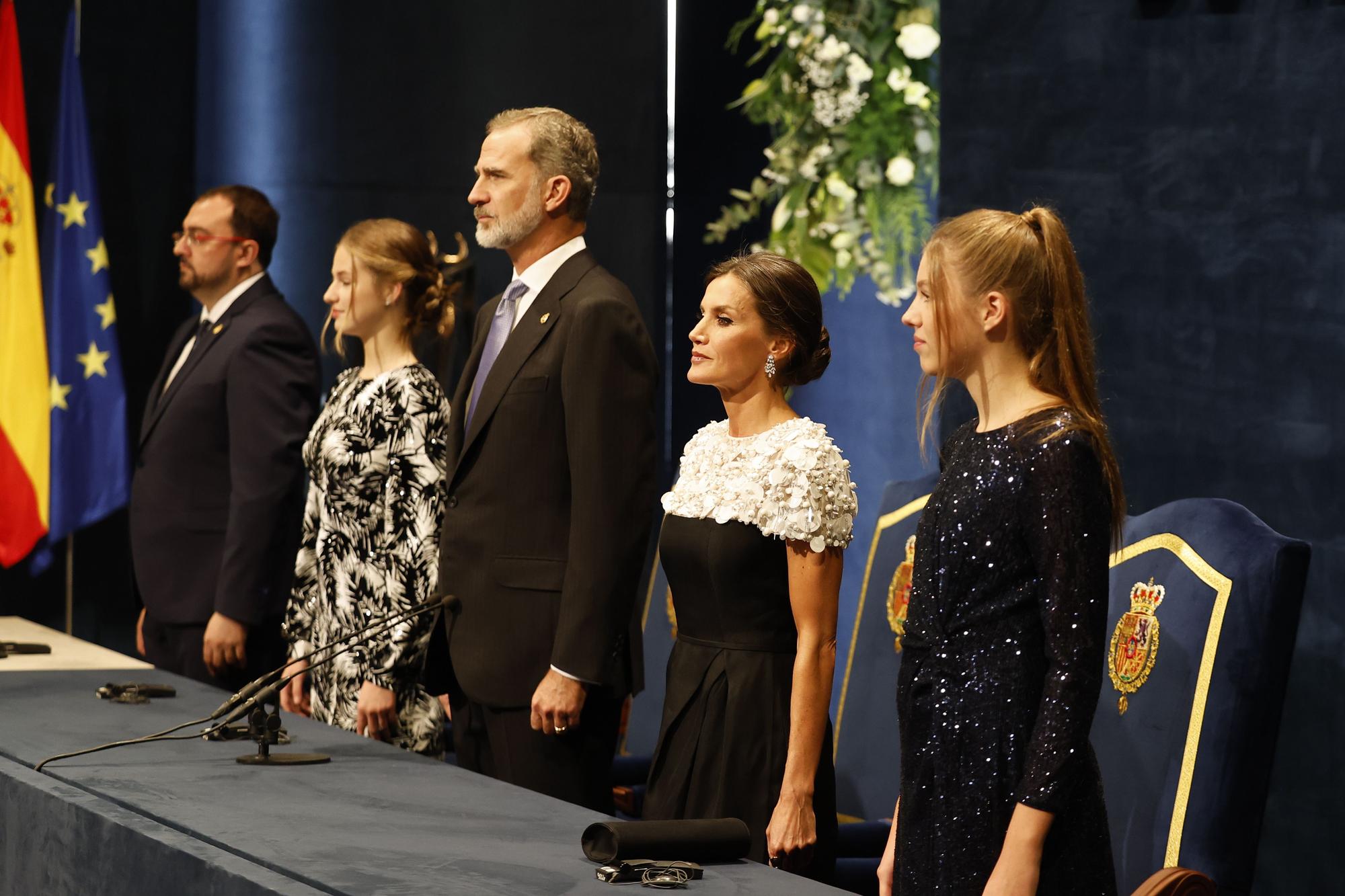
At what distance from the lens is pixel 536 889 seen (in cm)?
162

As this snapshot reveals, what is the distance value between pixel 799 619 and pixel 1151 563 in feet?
1.66

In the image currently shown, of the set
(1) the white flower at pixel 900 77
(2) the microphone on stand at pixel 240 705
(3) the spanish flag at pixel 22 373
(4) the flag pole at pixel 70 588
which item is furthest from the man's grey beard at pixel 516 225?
(4) the flag pole at pixel 70 588

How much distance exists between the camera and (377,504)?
3.22 meters

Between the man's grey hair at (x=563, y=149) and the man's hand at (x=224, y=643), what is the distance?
137 cm

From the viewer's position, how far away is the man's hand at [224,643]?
3715mm

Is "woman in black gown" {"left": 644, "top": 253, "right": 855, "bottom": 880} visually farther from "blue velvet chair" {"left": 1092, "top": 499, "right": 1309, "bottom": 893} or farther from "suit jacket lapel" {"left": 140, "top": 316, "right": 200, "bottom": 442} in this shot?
"suit jacket lapel" {"left": 140, "top": 316, "right": 200, "bottom": 442}

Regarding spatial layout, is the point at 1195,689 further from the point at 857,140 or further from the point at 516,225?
the point at 857,140

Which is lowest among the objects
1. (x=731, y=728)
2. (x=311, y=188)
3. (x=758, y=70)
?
(x=731, y=728)

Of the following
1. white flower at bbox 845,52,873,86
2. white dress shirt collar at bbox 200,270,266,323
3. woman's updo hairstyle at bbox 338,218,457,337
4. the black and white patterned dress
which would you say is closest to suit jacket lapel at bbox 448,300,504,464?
the black and white patterned dress

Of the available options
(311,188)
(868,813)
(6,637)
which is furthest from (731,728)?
(311,188)

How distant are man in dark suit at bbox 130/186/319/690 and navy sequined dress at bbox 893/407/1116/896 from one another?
204 cm

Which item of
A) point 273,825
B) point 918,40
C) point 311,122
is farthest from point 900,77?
point 273,825

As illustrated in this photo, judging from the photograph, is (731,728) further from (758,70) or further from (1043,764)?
(758,70)

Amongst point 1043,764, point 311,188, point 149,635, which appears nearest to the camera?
point 1043,764
